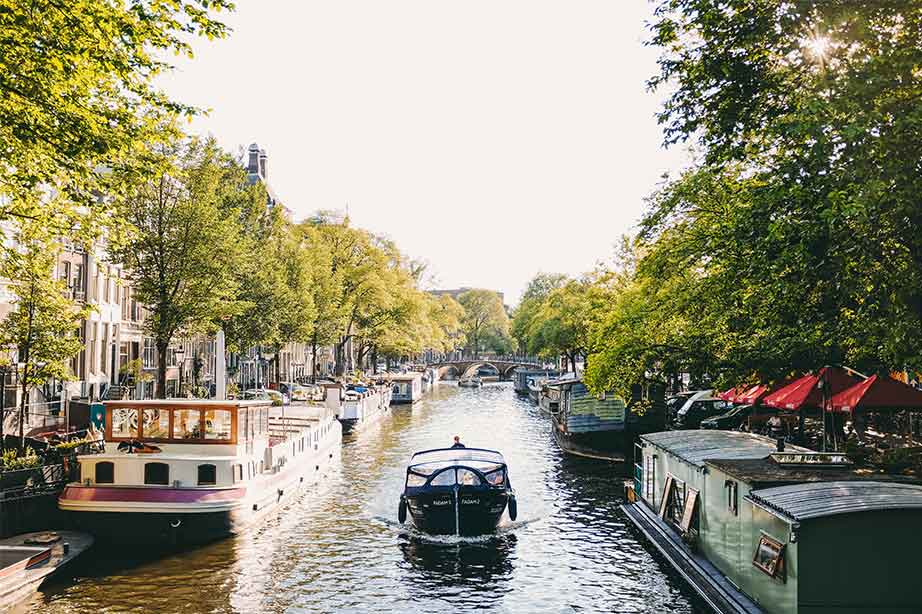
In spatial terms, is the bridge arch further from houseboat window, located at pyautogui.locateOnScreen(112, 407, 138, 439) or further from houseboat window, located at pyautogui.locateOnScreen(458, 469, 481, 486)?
houseboat window, located at pyautogui.locateOnScreen(112, 407, 138, 439)

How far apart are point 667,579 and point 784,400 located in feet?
35.4

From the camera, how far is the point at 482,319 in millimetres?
167500

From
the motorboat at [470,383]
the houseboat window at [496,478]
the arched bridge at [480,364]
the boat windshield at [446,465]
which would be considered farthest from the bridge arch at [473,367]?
the houseboat window at [496,478]

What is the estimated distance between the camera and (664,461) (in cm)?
2589

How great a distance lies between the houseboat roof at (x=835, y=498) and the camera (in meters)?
13.6

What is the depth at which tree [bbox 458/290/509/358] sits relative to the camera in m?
166

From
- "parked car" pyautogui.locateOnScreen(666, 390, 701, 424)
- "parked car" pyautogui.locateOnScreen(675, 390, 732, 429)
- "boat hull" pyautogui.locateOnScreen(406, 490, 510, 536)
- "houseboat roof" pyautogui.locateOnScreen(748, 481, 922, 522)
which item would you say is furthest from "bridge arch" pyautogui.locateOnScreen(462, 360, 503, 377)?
"houseboat roof" pyautogui.locateOnScreen(748, 481, 922, 522)

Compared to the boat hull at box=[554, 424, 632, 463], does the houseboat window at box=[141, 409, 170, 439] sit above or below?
above

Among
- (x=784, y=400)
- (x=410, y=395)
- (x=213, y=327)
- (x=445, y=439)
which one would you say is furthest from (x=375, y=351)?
(x=784, y=400)

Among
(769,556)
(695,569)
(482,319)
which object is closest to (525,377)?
(482,319)

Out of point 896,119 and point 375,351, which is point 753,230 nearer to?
point 896,119

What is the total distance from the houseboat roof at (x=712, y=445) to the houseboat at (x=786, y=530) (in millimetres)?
51

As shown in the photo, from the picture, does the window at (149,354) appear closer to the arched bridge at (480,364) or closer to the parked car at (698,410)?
the parked car at (698,410)

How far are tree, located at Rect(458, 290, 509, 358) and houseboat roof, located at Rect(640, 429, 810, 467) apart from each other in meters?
138
